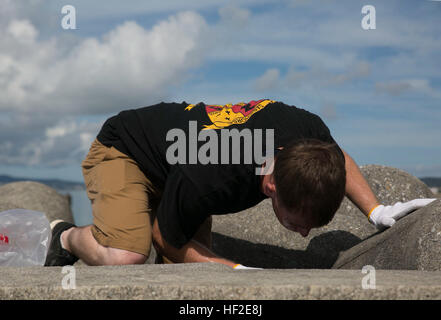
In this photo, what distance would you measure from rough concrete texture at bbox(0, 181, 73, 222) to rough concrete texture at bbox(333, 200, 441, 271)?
4.70 m

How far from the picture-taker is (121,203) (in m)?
3.63

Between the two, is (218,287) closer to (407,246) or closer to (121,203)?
(121,203)

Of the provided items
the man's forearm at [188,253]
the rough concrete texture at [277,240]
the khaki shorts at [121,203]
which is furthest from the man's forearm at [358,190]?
the khaki shorts at [121,203]

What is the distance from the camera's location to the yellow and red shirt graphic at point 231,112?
11.1ft

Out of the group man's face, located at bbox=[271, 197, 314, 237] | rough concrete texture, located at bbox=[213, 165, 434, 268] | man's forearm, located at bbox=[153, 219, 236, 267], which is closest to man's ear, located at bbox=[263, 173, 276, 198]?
man's face, located at bbox=[271, 197, 314, 237]

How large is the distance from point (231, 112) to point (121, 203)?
3.42ft

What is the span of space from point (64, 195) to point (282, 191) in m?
6.69

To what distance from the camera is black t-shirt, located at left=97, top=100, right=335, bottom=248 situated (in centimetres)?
313

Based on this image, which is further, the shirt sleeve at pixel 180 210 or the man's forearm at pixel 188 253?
the man's forearm at pixel 188 253

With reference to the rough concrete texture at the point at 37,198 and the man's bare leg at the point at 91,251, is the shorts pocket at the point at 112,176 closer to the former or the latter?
the man's bare leg at the point at 91,251

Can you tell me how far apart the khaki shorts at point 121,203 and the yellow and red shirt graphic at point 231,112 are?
2.17ft

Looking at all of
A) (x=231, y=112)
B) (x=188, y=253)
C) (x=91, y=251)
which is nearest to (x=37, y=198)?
(x=91, y=251)

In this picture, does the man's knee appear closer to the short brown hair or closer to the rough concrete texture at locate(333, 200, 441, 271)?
the short brown hair

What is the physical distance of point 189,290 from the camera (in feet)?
7.48
